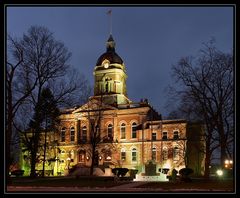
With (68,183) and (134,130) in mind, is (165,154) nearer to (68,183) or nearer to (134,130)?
(134,130)

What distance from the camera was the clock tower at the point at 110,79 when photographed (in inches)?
3027

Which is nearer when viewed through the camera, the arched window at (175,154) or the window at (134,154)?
the arched window at (175,154)

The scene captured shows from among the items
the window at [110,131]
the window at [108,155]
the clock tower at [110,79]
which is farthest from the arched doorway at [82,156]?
the clock tower at [110,79]

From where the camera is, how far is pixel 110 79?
78.2 m

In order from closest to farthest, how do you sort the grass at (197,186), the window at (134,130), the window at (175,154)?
the grass at (197,186) → the window at (175,154) → the window at (134,130)

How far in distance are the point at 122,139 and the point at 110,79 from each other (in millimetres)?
14661

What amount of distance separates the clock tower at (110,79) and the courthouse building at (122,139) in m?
0.55

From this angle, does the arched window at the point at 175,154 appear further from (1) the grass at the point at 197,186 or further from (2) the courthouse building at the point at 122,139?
(1) the grass at the point at 197,186

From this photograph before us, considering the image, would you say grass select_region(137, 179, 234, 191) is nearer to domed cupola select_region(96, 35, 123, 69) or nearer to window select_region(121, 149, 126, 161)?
window select_region(121, 149, 126, 161)

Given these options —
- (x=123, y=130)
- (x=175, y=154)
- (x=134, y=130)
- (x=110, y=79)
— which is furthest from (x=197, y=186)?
(x=110, y=79)

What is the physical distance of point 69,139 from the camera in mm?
72562

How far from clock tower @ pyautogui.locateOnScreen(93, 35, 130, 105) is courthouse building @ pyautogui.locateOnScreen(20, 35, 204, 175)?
552mm
